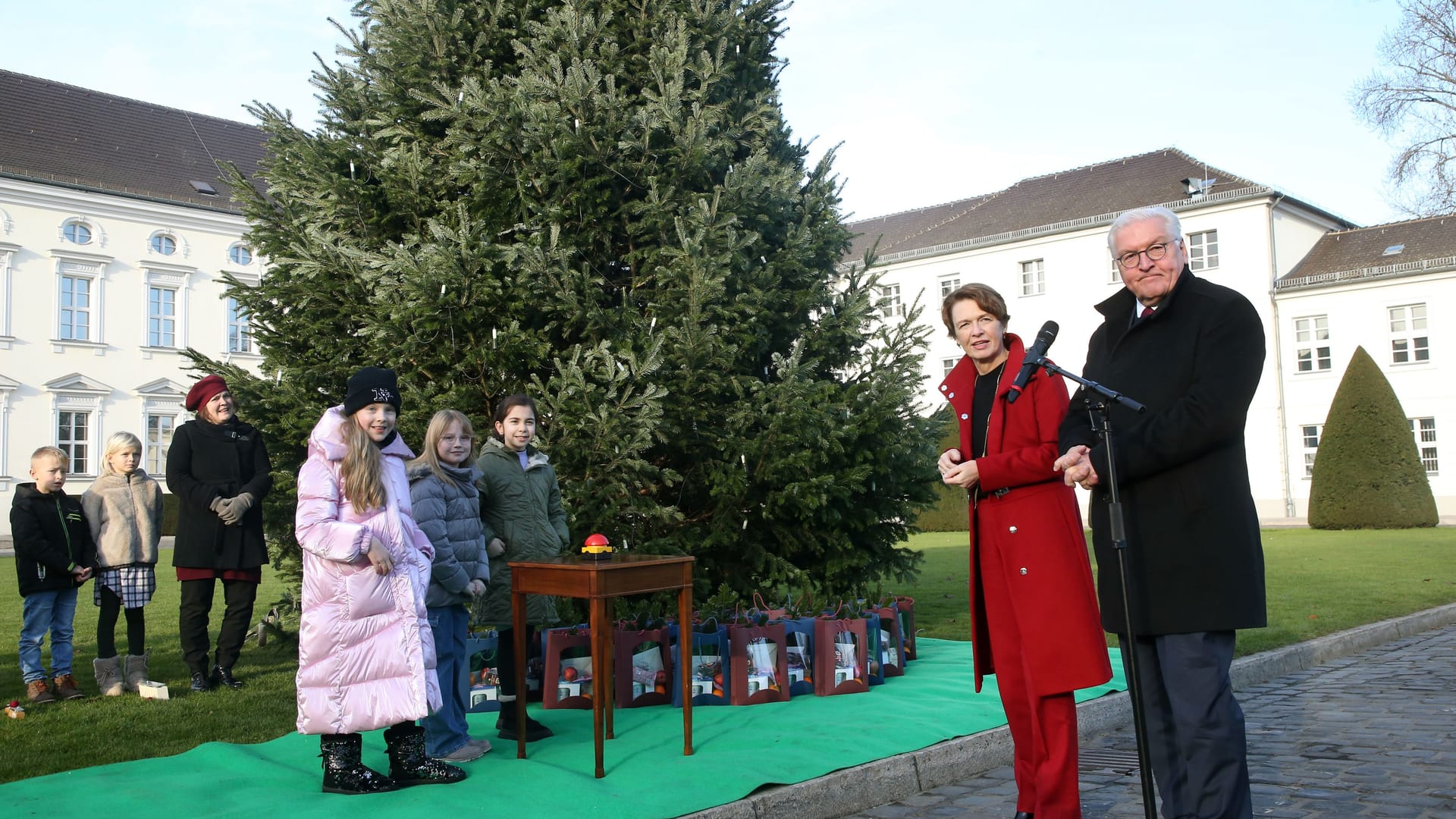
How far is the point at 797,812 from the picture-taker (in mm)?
5039

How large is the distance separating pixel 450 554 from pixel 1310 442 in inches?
1553

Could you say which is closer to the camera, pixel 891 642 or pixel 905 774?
pixel 905 774

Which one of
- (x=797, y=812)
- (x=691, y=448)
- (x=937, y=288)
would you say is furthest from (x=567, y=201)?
(x=937, y=288)

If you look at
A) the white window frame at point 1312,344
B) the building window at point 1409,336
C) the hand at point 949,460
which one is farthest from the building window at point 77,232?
the building window at point 1409,336

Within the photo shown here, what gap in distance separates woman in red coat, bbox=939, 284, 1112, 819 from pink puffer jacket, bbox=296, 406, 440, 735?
255cm

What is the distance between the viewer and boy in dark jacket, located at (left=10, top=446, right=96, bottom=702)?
301 inches

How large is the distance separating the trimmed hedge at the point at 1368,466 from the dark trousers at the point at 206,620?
27878 millimetres

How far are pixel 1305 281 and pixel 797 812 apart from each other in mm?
39573

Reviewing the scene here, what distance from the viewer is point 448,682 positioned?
593 cm

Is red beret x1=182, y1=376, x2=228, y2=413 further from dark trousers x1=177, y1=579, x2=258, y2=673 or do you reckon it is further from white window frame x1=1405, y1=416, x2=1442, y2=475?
white window frame x1=1405, y1=416, x2=1442, y2=475

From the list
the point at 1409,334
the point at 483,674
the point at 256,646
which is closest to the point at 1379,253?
the point at 1409,334

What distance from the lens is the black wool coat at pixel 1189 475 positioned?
3.59 meters

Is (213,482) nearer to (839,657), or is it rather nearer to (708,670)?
(708,670)

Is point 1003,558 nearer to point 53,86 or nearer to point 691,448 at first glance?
point 691,448
